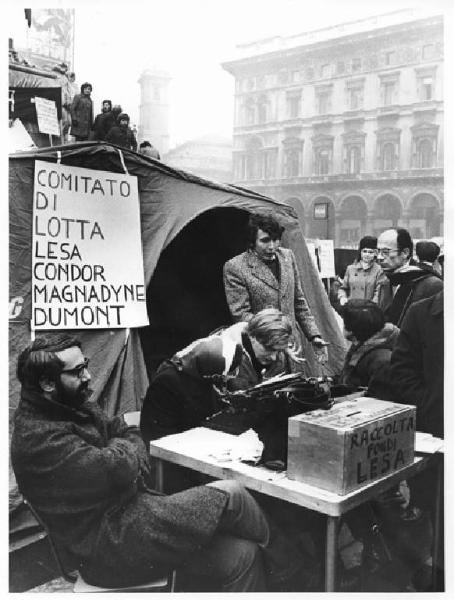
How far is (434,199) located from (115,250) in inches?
65.8

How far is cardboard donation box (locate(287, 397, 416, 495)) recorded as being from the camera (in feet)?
5.96

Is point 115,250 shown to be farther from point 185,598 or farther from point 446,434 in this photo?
point 446,434

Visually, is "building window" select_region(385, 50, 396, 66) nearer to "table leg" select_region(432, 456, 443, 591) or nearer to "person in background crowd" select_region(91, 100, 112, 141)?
"person in background crowd" select_region(91, 100, 112, 141)

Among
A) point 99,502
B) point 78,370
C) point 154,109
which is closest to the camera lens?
point 99,502

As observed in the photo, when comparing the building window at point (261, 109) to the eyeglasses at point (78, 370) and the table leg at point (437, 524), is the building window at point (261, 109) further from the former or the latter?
the table leg at point (437, 524)

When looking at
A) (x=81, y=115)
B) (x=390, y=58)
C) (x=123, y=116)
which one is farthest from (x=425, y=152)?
(x=81, y=115)

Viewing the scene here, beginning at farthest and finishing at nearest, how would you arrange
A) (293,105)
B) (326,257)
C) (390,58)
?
(326,257) → (293,105) → (390,58)

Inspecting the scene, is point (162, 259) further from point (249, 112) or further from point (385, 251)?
point (385, 251)

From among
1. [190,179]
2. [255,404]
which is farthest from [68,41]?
[255,404]

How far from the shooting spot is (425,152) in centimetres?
298

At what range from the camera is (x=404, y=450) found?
6.93 feet

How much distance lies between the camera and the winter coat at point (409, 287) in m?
3.05

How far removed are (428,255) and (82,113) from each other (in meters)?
2.66

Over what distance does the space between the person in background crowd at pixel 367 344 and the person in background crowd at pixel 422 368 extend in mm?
163
